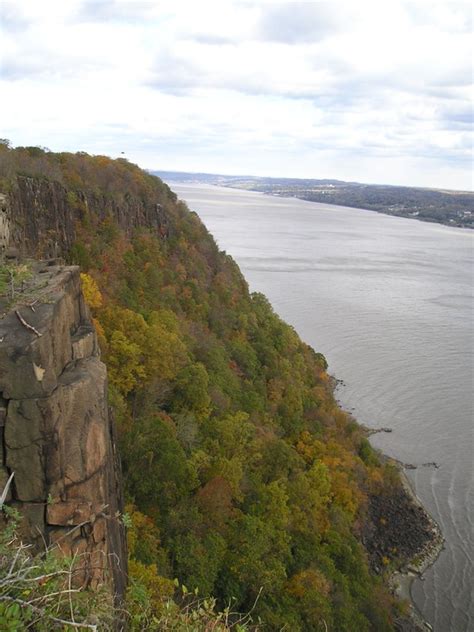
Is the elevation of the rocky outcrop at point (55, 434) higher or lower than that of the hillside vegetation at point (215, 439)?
higher

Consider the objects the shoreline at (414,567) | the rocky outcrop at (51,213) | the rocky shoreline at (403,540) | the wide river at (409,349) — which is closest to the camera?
the shoreline at (414,567)

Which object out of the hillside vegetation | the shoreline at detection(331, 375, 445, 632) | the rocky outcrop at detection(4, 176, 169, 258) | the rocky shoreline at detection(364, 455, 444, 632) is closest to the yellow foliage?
the hillside vegetation

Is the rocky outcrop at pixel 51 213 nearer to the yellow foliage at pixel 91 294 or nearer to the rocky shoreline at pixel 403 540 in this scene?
the yellow foliage at pixel 91 294

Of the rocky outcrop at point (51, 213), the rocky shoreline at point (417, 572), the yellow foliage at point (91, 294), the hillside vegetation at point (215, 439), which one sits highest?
the rocky outcrop at point (51, 213)

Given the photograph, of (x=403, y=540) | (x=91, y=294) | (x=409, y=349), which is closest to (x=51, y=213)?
(x=91, y=294)

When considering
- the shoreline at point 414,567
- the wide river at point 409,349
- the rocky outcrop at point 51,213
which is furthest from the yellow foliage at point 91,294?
the wide river at point 409,349

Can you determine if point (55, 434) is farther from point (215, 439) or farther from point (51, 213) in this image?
point (51, 213)

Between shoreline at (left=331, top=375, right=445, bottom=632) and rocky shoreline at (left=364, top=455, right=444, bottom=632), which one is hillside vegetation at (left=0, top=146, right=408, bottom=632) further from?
shoreline at (left=331, top=375, right=445, bottom=632)
